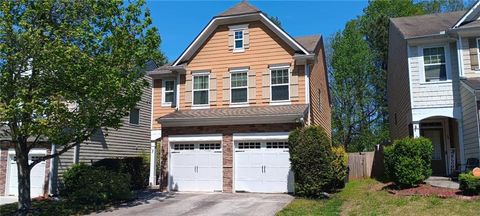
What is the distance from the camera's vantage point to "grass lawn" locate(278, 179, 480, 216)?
12.3 m

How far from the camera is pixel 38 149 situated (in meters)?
20.2

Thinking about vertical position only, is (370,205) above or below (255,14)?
below

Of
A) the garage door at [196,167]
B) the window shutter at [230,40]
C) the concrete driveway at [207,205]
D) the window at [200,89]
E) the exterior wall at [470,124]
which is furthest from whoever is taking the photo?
the window at [200,89]

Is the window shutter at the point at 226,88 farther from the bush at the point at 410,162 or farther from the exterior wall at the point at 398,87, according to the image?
the exterior wall at the point at 398,87

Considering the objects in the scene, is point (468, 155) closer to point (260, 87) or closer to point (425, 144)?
point (425, 144)

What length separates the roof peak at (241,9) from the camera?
20.0m

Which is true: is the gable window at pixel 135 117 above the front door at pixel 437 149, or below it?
above

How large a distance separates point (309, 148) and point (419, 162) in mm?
3965

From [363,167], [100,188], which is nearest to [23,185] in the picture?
[100,188]

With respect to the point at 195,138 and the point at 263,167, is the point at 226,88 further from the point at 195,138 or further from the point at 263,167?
the point at 263,167

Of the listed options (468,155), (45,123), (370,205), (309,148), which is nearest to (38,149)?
(45,123)

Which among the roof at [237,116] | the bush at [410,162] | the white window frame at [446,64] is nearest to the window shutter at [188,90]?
the roof at [237,116]

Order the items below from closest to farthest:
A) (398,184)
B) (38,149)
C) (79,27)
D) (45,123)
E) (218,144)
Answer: (45,123) < (79,27) < (398,184) < (218,144) < (38,149)

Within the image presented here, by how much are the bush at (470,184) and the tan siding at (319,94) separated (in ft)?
25.1
